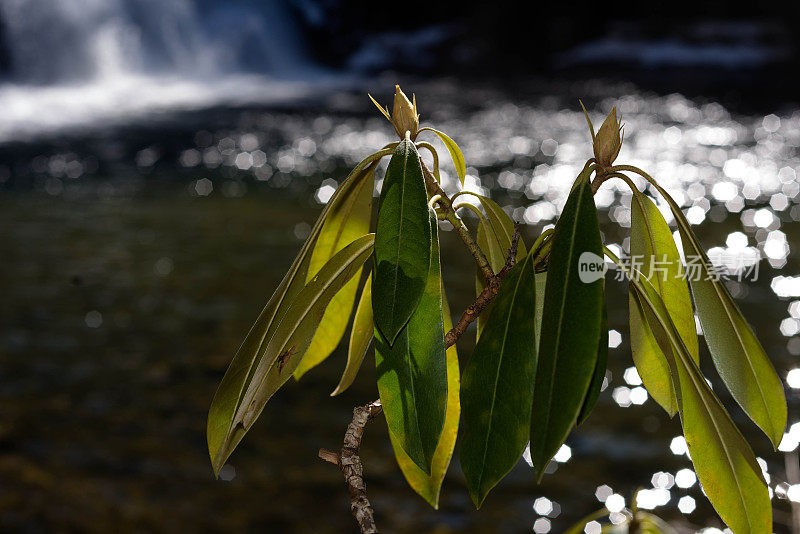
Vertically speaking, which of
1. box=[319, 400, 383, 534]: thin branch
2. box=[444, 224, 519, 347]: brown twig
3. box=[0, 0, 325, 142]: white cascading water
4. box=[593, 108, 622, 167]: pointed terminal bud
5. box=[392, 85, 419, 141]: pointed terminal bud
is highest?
box=[0, 0, 325, 142]: white cascading water

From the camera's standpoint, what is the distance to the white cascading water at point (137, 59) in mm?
15492

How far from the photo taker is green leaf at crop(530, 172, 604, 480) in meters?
0.56

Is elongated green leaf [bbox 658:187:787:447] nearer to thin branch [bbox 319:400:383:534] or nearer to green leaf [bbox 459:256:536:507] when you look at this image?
green leaf [bbox 459:256:536:507]

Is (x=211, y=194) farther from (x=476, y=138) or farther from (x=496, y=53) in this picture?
(x=496, y=53)

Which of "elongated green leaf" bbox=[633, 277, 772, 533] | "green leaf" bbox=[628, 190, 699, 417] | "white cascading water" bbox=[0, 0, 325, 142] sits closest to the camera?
"elongated green leaf" bbox=[633, 277, 772, 533]

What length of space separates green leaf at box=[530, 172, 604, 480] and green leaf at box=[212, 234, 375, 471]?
24cm

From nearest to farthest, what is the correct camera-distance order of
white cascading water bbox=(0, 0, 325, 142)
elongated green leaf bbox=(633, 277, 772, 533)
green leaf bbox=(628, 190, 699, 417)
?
elongated green leaf bbox=(633, 277, 772, 533)
green leaf bbox=(628, 190, 699, 417)
white cascading water bbox=(0, 0, 325, 142)

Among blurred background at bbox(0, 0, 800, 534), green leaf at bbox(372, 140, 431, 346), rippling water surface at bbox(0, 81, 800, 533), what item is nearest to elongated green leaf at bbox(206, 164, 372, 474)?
green leaf at bbox(372, 140, 431, 346)

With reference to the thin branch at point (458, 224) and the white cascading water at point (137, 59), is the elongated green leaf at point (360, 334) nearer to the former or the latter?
the thin branch at point (458, 224)

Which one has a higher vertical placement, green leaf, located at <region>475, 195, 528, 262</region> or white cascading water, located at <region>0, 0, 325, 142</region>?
white cascading water, located at <region>0, 0, 325, 142</region>

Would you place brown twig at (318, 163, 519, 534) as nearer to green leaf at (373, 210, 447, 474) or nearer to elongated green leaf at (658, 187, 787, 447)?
green leaf at (373, 210, 447, 474)

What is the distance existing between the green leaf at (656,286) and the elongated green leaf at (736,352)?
6cm

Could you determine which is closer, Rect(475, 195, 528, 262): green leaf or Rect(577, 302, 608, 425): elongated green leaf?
Rect(577, 302, 608, 425): elongated green leaf

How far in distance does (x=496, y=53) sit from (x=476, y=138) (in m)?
13.8
